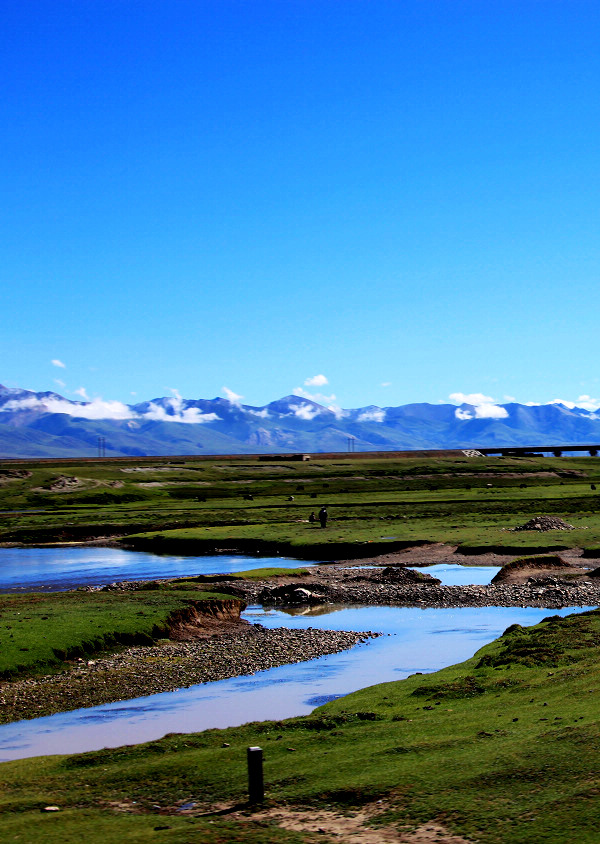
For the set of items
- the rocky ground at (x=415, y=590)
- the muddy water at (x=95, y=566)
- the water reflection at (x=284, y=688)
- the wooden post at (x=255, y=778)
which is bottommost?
the water reflection at (x=284, y=688)

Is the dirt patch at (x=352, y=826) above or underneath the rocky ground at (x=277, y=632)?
above

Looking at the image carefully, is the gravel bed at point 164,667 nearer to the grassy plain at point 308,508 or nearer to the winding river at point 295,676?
the winding river at point 295,676

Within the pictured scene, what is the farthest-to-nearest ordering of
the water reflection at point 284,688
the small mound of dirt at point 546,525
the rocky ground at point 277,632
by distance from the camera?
the small mound of dirt at point 546,525, the rocky ground at point 277,632, the water reflection at point 284,688

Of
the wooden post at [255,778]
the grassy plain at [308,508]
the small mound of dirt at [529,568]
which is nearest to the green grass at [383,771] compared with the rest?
the wooden post at [255,778]

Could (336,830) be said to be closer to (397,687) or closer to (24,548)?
(397,687)

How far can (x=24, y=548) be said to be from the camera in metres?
84.0

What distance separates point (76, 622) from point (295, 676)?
475 inches

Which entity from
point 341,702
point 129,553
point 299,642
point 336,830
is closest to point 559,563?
point 299,642

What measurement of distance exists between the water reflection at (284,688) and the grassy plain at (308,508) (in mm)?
23616

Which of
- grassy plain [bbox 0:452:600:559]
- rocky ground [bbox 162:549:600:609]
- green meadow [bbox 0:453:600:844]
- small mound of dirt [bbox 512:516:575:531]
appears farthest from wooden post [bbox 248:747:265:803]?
small mound of dirt [bbox 512:516:575:531]

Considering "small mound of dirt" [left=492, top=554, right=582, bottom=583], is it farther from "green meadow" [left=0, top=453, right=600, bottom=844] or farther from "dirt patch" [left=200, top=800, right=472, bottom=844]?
"dirt patch" [left=200, top=800, right=472, bottom=844]

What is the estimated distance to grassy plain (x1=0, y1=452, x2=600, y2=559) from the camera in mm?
74319

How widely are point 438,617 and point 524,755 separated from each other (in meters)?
28.8

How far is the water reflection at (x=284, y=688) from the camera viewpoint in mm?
26844
